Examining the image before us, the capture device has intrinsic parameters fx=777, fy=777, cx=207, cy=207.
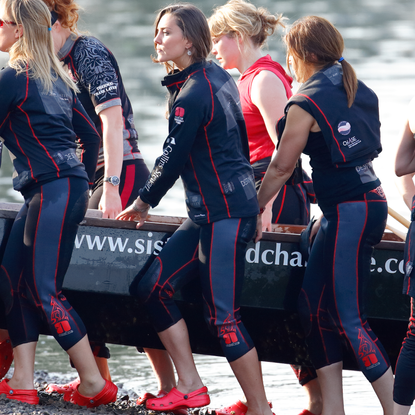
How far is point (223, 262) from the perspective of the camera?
12.1 ft

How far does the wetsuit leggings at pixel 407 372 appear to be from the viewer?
334cm

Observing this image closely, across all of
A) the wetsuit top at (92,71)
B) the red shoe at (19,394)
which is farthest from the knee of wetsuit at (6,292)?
the wetsuit top at (92,71)

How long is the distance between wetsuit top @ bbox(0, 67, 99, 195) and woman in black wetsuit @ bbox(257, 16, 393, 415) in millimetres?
1034

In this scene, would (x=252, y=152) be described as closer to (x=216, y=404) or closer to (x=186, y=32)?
(x=186, y=32)

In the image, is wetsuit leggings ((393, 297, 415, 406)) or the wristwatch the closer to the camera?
wetsuit leggings ((393, 297, 415, 406))

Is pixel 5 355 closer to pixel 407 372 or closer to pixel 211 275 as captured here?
pixel 211 275

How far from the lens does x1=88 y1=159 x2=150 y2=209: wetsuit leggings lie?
15.2 ft

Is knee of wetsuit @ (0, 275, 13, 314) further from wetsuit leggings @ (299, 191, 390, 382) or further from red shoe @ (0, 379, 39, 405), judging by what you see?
wetsuit leggings @ (299, 191, 390, 382)

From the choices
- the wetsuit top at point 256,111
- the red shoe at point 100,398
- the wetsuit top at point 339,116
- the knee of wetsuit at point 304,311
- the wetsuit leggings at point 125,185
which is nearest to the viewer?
the wetsuit top at point 339,116

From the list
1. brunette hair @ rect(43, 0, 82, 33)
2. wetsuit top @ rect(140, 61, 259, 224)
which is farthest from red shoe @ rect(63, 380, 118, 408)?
brunette hair @ rect(43, 0, 82, 33)

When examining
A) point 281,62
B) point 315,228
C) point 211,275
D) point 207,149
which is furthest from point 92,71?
point 281,62

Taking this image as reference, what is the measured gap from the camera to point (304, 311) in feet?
12.5

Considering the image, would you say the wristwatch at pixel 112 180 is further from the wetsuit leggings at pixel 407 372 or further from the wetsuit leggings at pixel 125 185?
the wetsuit leggings at pixel 407 372

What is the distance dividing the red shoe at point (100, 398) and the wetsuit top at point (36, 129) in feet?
3.55
